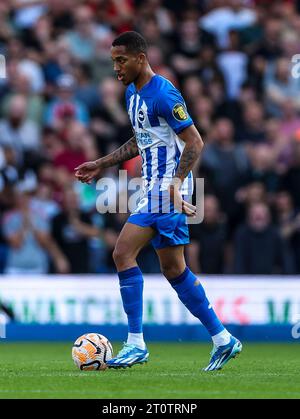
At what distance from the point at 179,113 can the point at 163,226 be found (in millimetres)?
887

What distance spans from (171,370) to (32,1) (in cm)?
1025

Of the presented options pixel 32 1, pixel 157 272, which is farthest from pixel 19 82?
pixel 157 272

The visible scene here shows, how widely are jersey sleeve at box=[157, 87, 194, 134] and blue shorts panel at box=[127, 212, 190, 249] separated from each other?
0.68 meters

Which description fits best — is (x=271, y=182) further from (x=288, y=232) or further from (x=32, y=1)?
(x=32, y=1)

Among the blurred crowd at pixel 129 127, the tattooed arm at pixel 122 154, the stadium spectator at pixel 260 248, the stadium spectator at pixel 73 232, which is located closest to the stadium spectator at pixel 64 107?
the blurred crowd at pixel 129 127

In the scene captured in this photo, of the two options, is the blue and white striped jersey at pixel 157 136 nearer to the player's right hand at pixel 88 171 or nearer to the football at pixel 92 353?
the player's right hand at pixel 88 171

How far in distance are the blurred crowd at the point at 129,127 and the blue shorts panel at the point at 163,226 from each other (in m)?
5.87

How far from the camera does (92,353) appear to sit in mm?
8984

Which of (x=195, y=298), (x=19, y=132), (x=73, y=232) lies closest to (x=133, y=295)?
(x=195, y=298)

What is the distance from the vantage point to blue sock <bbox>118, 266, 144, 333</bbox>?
8.92 metres

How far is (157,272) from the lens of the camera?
15.0m

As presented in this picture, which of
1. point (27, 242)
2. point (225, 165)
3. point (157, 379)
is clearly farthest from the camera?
point (225, 165)

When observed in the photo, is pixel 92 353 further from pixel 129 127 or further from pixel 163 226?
pixel 129 127

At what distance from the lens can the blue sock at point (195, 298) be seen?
29.2 ft
